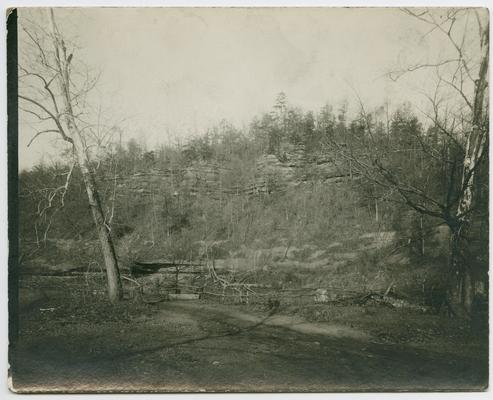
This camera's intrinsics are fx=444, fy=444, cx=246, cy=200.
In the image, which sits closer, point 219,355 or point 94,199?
point 219,355

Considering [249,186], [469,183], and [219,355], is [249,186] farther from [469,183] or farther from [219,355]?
[469,183]

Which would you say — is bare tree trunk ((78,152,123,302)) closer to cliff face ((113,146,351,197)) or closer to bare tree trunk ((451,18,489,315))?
cliff face ((113,146,351,197))

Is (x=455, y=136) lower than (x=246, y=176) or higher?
higher

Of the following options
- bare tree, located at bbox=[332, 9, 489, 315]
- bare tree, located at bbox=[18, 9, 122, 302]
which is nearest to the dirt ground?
bare tree, located at bbox=[18, 9, 122, 302]

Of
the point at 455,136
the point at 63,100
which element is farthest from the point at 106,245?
the point at 455,136

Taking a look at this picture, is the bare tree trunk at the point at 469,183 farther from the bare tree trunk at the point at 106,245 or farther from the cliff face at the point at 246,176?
the bare tree trunk at the point at 106,245

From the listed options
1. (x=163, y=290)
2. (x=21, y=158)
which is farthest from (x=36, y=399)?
(x=21, y=158)

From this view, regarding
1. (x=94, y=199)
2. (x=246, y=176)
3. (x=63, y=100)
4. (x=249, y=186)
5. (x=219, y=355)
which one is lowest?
(x=219, y=355)
